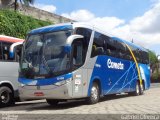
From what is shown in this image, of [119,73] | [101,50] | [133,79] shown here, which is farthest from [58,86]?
[133,79]

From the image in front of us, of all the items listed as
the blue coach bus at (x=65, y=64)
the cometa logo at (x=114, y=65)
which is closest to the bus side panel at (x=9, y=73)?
the blue coach bus at (x=65, y=64)

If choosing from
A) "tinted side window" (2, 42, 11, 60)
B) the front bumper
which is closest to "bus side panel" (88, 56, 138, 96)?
the front bumper

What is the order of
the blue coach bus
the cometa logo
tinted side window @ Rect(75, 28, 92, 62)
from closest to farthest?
the blue coach bus, tinted side window @ Rect(75, 28, 92, 62), the cometa logo

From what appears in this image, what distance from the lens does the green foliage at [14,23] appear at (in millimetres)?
25502

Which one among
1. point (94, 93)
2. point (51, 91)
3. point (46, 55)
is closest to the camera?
point (51, 91)

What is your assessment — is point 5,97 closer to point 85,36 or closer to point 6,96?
point 6,96

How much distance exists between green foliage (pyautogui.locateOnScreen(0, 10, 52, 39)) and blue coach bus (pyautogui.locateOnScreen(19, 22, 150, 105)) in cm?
902

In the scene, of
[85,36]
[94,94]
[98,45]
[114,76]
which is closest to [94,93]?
[94,94]

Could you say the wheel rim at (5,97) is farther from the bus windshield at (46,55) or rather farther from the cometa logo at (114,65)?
the cometa logo at (114,65)

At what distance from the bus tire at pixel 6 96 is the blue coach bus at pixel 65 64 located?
6.09 ft

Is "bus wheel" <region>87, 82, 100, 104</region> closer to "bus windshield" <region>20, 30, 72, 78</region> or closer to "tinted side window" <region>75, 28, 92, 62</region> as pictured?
"tinted side window" <region>75, 28, 92, 62</region>

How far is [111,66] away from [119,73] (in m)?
1.55

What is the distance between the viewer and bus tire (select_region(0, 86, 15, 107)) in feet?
56.5

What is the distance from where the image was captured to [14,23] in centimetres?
2703
